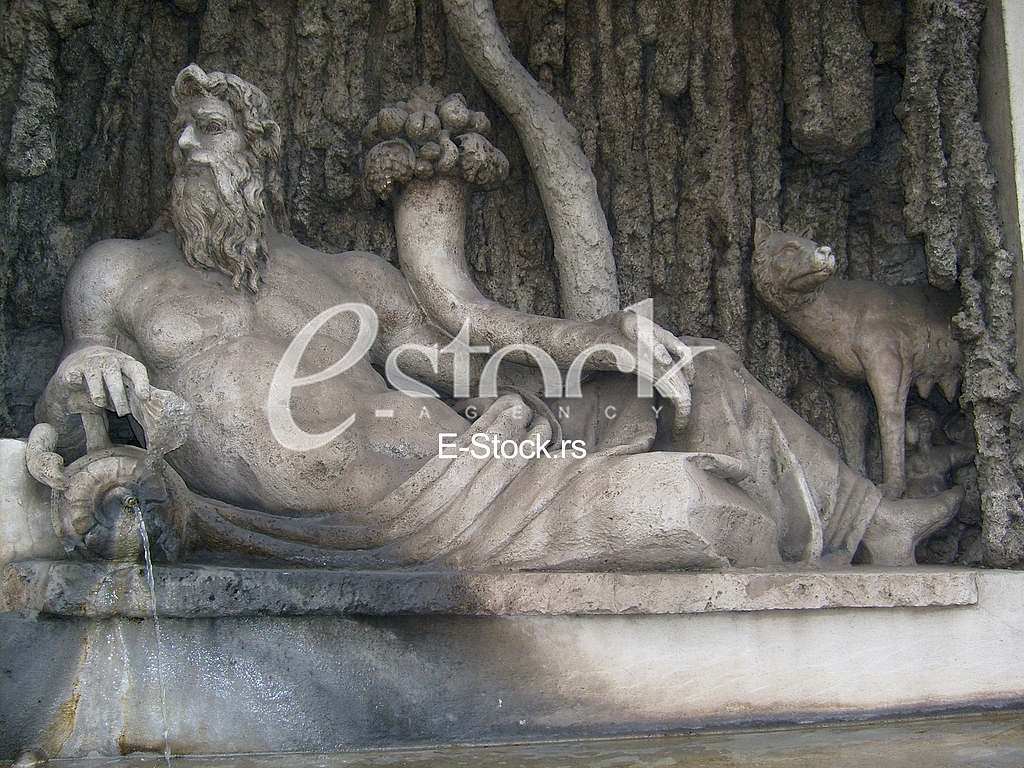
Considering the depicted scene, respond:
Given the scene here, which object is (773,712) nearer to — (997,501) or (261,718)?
(997,501)

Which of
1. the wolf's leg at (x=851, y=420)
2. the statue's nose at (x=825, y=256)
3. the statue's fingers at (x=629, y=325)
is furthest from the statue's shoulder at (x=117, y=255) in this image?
the wolf's leg at (x=851, y=420)

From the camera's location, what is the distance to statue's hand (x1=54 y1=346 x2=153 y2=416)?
331cm

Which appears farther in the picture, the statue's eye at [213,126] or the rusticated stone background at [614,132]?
the rusticated stone background at [614,132]

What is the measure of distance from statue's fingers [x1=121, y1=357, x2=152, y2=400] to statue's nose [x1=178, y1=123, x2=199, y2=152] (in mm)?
912

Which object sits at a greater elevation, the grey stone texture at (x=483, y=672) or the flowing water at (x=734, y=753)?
the grey stone texture at (x=483, y=672)

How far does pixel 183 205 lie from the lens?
393cm

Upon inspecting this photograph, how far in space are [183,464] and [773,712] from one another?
202cm

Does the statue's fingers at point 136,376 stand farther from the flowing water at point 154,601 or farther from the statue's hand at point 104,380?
the flowing water at point 154,601

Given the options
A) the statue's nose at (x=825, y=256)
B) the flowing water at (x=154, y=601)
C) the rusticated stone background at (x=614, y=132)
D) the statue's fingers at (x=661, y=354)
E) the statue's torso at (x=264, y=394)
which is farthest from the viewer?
the rusticated stone background at (x=614, y=132)

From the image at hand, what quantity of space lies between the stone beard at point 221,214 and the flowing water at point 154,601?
102 cm

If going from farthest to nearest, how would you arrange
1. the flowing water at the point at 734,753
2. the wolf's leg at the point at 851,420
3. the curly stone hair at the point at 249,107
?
the wolf's leg at the point at 851,420, the curly stone hair at the point at 249,107, the flowing water at the point at 734,753

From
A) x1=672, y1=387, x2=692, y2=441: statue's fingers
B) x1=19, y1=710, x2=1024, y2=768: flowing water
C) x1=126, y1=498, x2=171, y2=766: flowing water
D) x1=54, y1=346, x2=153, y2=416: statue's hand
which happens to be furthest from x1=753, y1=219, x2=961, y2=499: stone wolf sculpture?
x1=126, y1=498, x2=171, y2=766: flowing water

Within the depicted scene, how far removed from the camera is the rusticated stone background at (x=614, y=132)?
4.33 meters

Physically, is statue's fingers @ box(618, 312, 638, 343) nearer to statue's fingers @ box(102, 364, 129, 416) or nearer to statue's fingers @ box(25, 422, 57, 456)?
statue's fingers @ box(102, 364, 129, 416)
